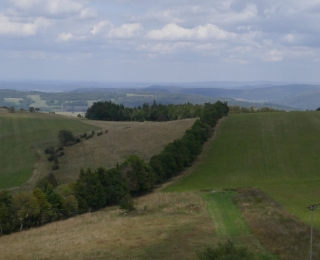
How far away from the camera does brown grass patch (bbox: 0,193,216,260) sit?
26125 millimetres

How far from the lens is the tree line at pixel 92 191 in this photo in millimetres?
39750

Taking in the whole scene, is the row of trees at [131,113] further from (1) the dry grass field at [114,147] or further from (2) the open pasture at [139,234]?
(2) the open pasture at [139,234]

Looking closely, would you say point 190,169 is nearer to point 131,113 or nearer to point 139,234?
point 139,234

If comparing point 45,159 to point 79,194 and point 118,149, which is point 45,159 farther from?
point 79,194

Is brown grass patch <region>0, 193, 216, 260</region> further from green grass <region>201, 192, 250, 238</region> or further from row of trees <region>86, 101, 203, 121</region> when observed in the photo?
row of trees <region>86, 101, 203, 121</region>

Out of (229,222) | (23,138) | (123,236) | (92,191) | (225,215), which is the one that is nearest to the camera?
(123,236)

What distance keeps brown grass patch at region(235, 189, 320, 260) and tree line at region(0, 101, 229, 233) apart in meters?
12.2

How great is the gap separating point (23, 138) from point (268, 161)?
153ft

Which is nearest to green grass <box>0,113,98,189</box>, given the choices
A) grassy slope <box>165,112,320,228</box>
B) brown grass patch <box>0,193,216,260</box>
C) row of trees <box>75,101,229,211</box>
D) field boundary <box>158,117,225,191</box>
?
row of trees <box>75,101,229,211</box>

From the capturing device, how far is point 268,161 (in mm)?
64062

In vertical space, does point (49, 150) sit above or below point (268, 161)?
below

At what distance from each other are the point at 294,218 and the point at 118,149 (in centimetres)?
4354

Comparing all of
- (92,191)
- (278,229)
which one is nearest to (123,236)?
(278,229)

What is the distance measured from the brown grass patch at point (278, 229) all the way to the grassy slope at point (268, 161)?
6.27 ft
